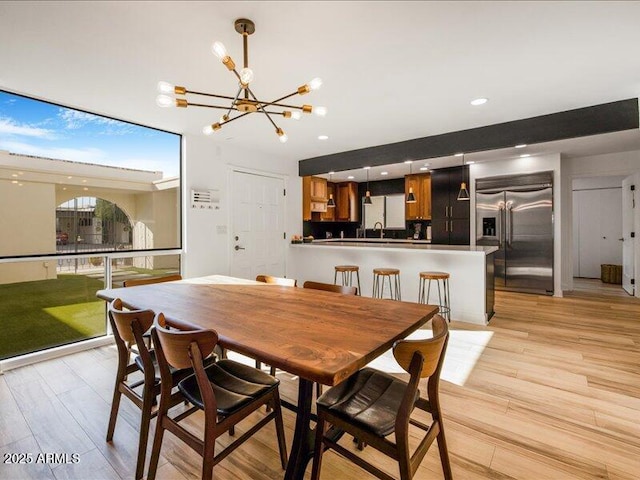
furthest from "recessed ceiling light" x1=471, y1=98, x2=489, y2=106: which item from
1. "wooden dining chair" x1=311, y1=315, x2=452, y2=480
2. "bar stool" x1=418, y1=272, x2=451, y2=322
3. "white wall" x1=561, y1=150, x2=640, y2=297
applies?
"white wall" x1=561, y1=150, x2=640, y2=297

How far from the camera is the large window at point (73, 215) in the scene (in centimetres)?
298

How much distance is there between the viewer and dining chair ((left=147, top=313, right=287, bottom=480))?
1.29 meters

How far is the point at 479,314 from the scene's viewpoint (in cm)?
403

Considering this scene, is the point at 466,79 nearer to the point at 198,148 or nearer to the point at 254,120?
the point at 254,120

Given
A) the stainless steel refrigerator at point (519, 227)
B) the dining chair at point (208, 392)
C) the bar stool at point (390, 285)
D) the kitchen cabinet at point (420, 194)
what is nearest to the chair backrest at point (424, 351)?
the dining chair at point (208, 392)

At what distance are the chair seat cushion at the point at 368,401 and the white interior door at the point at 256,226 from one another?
3510mm

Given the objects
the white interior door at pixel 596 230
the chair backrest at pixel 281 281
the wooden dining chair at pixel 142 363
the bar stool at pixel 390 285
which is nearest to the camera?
the wooden dining chair at pixel 142 363

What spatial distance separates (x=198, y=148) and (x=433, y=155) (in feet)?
10.6

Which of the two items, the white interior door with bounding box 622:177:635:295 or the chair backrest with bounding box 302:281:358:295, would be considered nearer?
the chair backrest with bounding box 302:281:358:295

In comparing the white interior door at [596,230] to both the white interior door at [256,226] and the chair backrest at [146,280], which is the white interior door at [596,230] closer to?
the white interior door at [256,226]

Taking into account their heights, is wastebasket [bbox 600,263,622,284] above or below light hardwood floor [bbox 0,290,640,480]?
above

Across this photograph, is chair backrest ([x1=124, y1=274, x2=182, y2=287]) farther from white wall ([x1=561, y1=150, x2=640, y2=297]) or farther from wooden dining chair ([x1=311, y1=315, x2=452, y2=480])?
white wall ([x1=561, y1=150, x2=640, y2=297])

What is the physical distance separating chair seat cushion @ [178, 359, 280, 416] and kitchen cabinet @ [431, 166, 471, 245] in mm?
5546

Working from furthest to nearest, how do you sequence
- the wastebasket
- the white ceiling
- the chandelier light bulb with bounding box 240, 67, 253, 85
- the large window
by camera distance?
the wastebasket < the large window < the white ceiling < the chandelier light bulb with bounding box 240, 67, 253, 85
